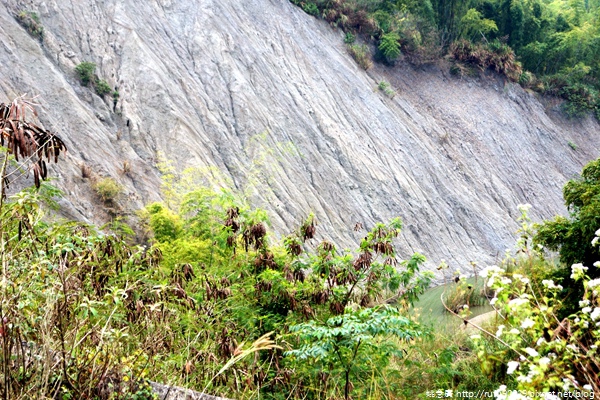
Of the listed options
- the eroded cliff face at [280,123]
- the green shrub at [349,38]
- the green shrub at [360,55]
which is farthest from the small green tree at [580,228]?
the green shrub at [349,38]

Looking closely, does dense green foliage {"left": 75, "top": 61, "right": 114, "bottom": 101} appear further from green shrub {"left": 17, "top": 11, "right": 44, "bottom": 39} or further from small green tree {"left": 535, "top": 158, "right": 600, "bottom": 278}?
small green tree {"left": 535, "top": 158, "right": 600, "bottom": 278}

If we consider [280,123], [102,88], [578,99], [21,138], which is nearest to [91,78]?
[102,88]

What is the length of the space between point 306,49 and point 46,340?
2258 centimetres

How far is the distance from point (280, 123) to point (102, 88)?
6400 mm

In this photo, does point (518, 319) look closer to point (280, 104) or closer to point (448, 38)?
point (280, 104)

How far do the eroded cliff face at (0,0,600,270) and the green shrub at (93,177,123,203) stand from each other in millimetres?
267

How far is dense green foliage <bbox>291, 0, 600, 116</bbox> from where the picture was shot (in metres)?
27.7

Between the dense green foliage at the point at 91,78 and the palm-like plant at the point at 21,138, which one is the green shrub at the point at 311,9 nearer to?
the dense green foliage at the point at 91,78

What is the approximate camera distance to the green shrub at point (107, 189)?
1165cm

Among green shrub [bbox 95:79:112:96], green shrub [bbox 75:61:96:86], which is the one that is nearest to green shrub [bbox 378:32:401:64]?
green shrub [bbox 95:79:112:96]

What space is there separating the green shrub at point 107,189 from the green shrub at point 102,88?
173 inches

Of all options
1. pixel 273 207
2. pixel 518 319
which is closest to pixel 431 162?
pixel 273 207

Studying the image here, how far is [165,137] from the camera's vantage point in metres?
15.2

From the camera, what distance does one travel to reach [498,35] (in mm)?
33656
